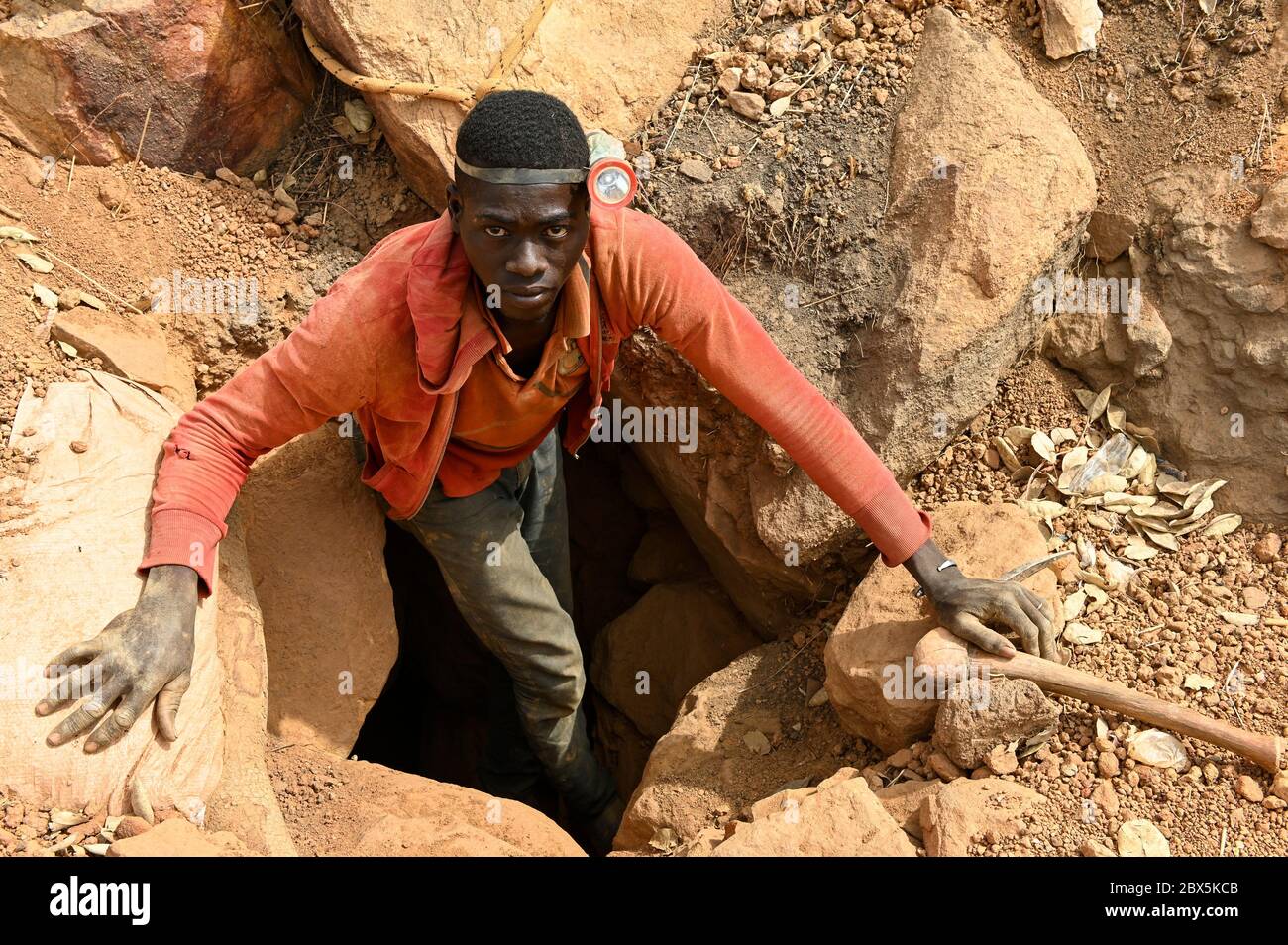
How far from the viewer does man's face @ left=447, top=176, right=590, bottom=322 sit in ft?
7.33

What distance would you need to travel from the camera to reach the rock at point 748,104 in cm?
337

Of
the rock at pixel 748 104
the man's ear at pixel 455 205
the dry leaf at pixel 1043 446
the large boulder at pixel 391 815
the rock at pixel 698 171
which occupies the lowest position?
the large boulder at pixel 391 815

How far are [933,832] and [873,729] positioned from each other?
1.36 ft

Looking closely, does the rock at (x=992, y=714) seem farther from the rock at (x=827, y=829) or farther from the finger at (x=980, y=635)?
the rock at (x=827, y=829)

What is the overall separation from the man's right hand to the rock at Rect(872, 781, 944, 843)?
159 centimetres

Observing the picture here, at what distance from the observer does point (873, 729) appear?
2836 millimetres

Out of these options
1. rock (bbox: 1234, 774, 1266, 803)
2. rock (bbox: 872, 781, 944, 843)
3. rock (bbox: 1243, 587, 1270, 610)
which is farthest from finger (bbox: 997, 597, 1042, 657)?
rock (bbox: 1243, 587, 1270, 610)

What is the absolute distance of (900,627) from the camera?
280 cm

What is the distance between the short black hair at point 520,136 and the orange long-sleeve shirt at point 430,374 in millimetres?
276

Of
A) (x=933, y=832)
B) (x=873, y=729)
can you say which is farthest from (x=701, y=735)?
(x=933, y=832)

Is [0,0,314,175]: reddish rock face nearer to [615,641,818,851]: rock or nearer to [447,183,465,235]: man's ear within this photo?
[447,183,465,235]: man's ear

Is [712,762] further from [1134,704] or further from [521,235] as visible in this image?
[521,235]

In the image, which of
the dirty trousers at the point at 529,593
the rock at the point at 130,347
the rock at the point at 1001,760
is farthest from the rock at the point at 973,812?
the rock at the point at 130,347
